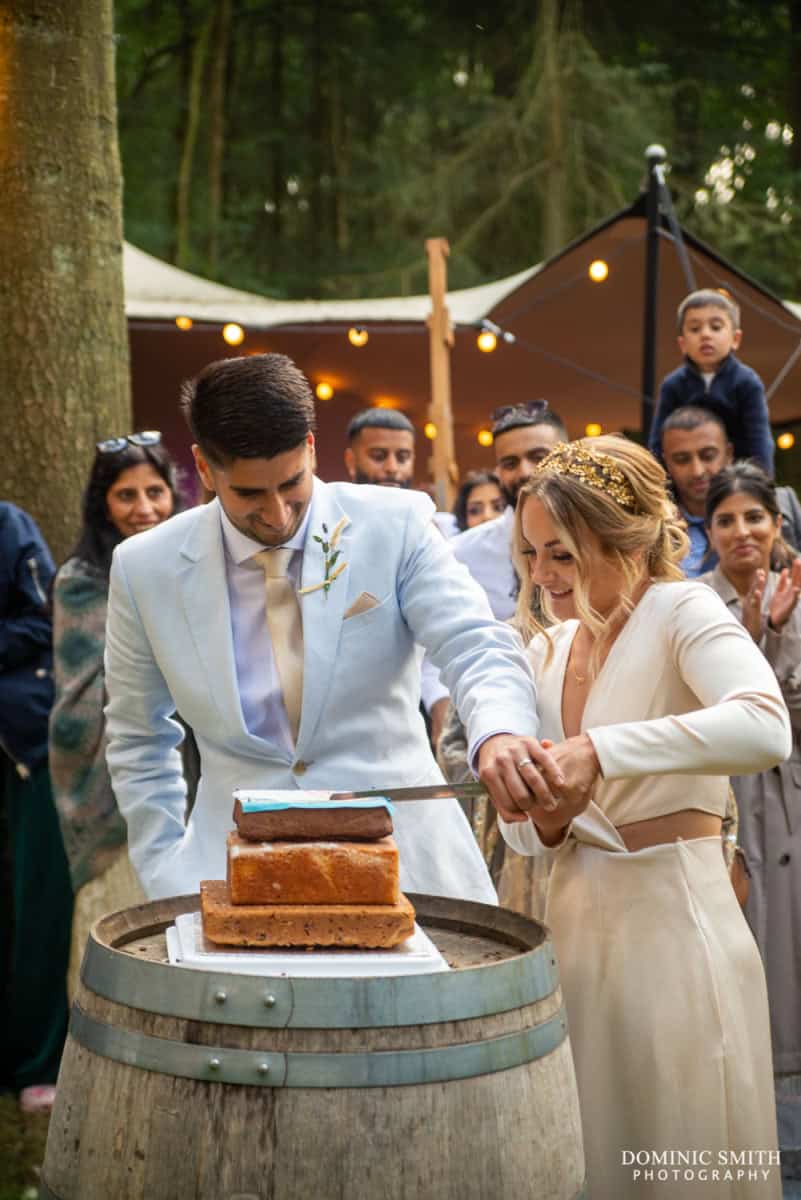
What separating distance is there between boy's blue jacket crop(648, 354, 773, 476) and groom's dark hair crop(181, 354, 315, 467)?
3.35 m

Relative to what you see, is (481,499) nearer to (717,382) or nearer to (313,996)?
(717,382)

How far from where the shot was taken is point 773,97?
19625 millimetres

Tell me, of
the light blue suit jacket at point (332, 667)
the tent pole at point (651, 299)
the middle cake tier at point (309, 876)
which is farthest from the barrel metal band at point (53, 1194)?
the tent pole at point (651, 299)

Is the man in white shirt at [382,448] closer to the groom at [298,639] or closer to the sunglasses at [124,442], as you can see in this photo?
the sunglasses at [124,442]

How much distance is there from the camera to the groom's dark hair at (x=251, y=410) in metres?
2.33

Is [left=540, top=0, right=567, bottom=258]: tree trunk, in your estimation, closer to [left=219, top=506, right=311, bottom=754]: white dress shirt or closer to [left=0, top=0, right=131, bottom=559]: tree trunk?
[left=0, top=0, right=131, bottom=559]: tree trunk

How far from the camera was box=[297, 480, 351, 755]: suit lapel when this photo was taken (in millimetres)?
2492

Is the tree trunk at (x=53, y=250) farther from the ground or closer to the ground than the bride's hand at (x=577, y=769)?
farther from the ground

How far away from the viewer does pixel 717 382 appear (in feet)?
18.8

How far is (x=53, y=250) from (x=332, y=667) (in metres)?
2.98

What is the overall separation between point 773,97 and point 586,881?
1937 centimetres

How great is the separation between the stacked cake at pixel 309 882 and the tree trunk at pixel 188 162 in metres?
16.5

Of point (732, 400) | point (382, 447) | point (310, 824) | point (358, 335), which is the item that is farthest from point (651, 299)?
point (310, 824)

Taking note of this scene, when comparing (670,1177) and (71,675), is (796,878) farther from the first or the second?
(71,675)
